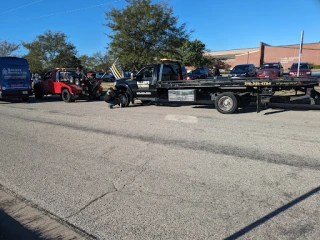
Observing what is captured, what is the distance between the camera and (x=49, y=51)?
43.2m

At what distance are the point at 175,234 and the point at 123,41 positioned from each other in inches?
783

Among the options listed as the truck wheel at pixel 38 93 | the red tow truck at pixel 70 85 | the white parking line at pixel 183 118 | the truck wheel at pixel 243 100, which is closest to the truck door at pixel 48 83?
the red tow truck at pixel 70 85

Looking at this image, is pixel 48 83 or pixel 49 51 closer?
pixel 48 83

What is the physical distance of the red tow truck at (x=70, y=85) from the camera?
15953 millimetres

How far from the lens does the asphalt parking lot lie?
119 inches

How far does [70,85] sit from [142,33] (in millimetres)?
7786

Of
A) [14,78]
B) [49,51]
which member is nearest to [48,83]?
[14,78]

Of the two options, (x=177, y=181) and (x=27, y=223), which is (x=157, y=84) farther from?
(x=27, y=223)

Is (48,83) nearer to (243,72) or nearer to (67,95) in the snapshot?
(67,95)

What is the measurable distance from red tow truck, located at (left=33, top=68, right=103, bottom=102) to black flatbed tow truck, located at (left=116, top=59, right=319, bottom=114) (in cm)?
362

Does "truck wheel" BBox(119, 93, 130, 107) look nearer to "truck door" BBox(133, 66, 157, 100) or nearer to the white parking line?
"truck door" BBox(133, 66, 157, 100)

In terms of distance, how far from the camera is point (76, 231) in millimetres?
2990

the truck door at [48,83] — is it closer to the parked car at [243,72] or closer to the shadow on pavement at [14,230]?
the parked car at [243,72]

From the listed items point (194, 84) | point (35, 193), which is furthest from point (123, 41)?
point (35, 193)
